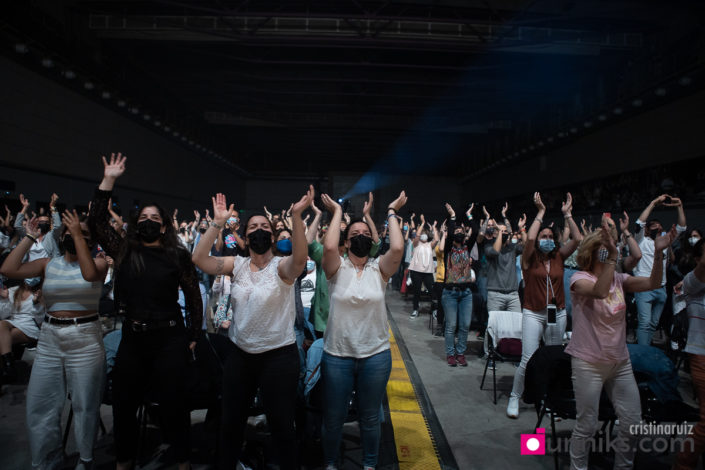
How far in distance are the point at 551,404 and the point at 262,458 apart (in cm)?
226

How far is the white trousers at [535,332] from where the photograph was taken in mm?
4145

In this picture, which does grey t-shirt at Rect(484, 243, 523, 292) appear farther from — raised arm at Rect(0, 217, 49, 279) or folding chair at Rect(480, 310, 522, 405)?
raised arm at Rect(0, 217, 49, 279)

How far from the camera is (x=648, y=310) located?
586 cm

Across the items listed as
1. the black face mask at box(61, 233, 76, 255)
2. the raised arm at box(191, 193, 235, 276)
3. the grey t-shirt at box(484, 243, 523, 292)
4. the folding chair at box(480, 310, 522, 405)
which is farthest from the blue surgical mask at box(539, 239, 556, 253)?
the black face mask at box(61, 233, 76, 255)

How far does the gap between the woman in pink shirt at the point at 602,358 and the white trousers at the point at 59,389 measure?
3317 millimetres

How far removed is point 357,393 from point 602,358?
1.67 m

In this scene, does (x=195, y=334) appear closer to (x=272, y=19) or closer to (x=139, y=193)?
(x=272, y=19)

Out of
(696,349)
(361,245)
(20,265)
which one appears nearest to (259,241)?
(361,245)

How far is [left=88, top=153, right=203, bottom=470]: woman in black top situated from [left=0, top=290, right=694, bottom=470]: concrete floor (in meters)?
0.64

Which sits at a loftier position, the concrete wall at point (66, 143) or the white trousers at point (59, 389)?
the concrete wall at point (66, 143)

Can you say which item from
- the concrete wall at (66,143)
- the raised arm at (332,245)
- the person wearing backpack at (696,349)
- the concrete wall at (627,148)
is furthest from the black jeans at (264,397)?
the concrete wall at (627,148)

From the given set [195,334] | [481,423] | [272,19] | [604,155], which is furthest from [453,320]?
[604,155]

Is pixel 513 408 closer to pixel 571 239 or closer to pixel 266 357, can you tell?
pixel 571 239

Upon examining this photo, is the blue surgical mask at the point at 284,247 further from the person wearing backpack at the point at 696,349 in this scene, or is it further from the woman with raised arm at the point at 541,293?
the person wearing backpack at the point at 696,349
